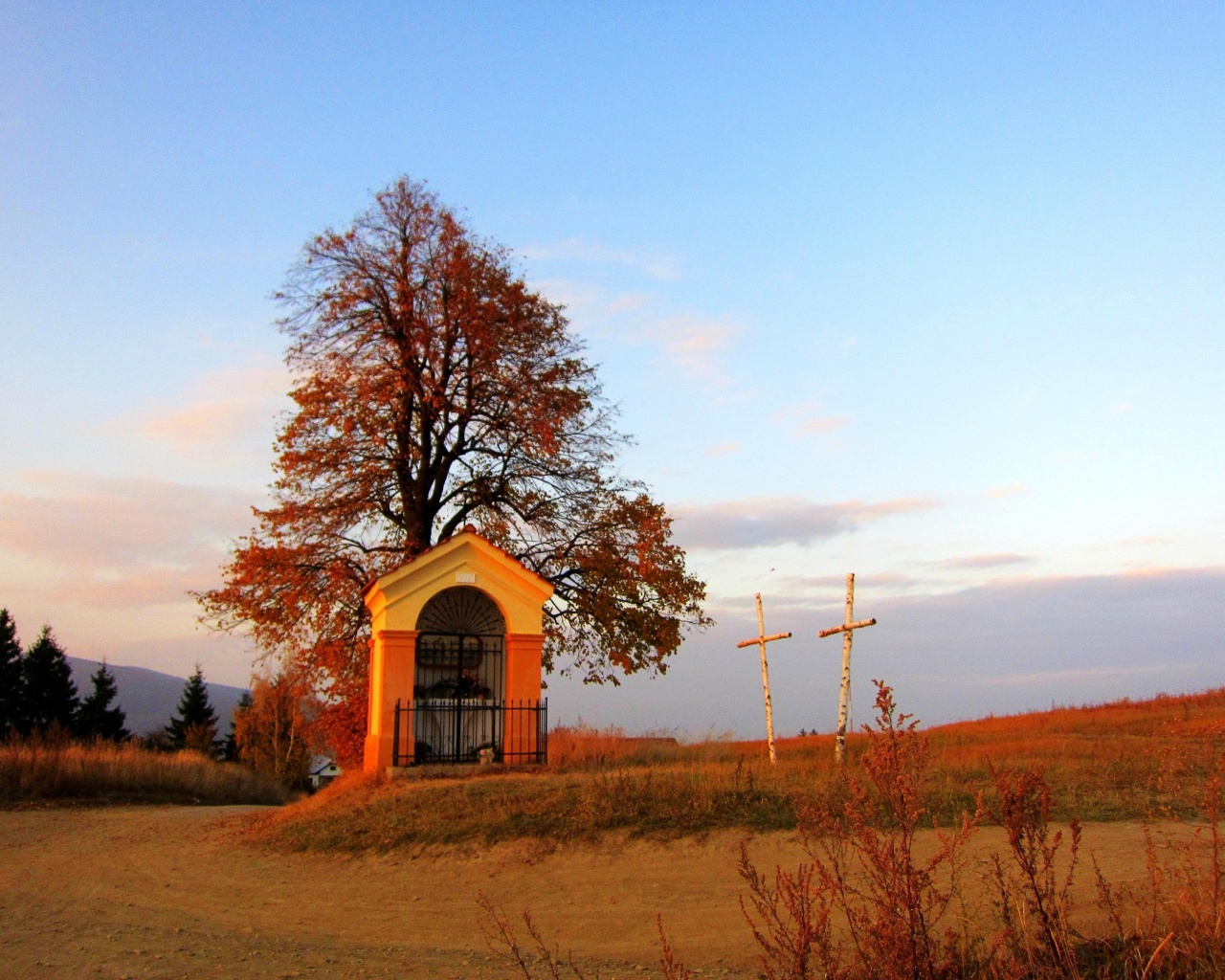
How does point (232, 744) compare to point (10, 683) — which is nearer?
point (10, 683)

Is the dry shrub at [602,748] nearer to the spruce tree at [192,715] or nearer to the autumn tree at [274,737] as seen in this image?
the autumn tree at [274,737]

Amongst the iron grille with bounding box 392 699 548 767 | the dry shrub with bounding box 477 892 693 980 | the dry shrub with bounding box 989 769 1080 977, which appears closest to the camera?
the dry shrub with bounding box 989 769 1080 977

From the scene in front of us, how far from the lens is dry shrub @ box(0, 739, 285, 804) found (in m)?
21.2

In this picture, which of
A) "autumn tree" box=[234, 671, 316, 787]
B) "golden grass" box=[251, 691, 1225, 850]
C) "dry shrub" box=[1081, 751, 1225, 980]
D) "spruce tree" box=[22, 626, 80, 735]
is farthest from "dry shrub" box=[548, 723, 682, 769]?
"spruce tree" box=[22, 626, 80, 735]

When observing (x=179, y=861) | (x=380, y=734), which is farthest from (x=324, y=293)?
(x=179, y=861)

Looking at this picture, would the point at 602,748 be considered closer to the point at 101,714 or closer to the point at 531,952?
the point at 531,952

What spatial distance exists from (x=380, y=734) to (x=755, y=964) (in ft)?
34.9

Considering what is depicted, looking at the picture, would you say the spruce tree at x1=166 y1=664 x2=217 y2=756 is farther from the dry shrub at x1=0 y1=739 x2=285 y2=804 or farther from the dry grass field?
the dry grass field

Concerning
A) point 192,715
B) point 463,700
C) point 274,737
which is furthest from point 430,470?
point 192,715

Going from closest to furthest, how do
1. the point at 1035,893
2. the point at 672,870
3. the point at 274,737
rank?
the point at 1035,893, the point at 672,870, the point at 274,737

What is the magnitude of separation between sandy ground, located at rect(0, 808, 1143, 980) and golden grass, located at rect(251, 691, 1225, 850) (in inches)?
18.5

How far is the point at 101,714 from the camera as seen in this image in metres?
51.2

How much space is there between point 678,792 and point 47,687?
45458 millimetres

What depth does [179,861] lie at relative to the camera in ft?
45.5
